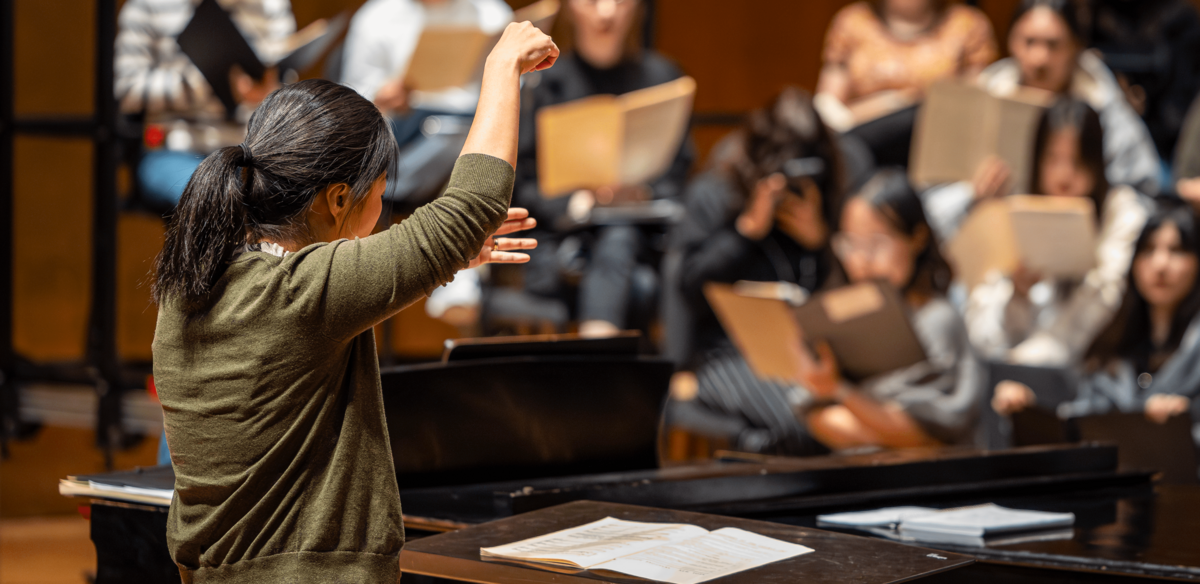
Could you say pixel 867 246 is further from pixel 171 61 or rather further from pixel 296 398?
pixel 296 398

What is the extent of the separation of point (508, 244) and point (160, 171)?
329 centimetres

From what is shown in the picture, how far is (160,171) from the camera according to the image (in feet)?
13.7

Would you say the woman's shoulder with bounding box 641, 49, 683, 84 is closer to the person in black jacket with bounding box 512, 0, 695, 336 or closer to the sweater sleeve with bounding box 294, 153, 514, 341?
the person in black jacket with bounding box 512, 0, 695, 336

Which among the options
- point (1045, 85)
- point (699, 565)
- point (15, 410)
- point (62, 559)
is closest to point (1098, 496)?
point (699, 565)

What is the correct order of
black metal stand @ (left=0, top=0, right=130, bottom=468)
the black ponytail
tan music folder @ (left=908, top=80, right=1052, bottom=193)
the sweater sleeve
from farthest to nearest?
1. black metal stand @ (left=0, top=0, right=130, bottom=468)
2. tan music folder @ (left=908, top=80, right=1052, bottom=193)
3. the black ponytail
4. the sweater sleeve

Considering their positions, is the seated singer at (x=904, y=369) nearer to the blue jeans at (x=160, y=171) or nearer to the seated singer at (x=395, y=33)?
the seated singer at (x=395, y=33)

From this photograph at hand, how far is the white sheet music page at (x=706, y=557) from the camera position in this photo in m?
1.12

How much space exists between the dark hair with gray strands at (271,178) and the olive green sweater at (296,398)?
0.02 m

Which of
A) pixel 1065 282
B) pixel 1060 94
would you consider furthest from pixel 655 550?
pixel 1060 94

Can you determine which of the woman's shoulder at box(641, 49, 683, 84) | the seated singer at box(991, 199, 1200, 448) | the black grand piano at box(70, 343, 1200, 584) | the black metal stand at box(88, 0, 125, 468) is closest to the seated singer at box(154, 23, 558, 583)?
the black grand piano at box(70, 343, 1200, 584)

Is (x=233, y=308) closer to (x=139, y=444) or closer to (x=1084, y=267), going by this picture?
(x=1084, y=267)

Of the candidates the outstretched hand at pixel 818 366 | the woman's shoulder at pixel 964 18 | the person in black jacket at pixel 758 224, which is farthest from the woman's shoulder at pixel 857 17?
the outstretched hand at pixel 818 366

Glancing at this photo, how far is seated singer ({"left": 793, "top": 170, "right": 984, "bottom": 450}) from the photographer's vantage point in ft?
11.0

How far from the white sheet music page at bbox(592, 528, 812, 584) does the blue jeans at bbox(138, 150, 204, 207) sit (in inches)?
130
